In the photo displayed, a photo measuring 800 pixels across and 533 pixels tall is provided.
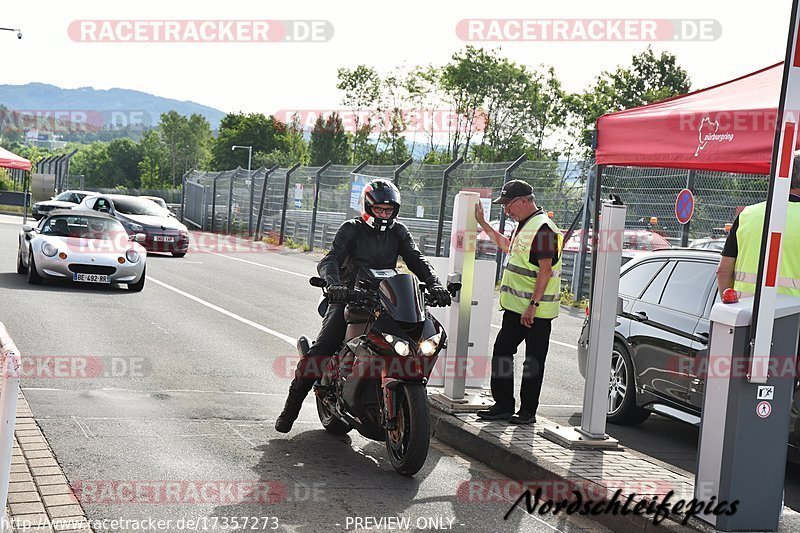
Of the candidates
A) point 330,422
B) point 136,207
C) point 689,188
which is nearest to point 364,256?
point 330,422

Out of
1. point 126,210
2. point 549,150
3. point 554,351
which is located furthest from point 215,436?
point 549,150

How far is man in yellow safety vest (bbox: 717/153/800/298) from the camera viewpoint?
5766 millimetres

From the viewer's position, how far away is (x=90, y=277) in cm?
1623

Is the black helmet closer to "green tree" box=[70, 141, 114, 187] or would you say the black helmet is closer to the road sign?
the road sign

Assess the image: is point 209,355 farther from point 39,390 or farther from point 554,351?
point 554,351

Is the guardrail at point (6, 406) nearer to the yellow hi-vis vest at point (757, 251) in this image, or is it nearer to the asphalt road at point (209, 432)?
the asphalt road at point (209, 432)

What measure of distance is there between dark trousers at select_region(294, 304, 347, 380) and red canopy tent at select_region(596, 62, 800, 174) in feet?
9.46

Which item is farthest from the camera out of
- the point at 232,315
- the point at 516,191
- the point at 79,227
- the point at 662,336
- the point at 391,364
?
the point at 79,227

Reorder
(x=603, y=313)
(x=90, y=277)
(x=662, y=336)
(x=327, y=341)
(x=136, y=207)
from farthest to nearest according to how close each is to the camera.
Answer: (x=136, y=207) < (x=90, y=277) < (x=662, y=336) < (x=327, y=341) < (x=603, y=313)

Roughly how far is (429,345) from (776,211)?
2212mm

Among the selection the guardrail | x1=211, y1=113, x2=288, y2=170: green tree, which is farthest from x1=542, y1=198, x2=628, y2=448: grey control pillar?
x1=211, y1=113, x2=288, y2=170: green tree

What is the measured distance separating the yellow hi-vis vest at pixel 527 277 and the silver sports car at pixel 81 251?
10184 millimetres

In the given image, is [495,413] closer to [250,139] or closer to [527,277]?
[527,277]

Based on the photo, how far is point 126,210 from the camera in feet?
86.1
